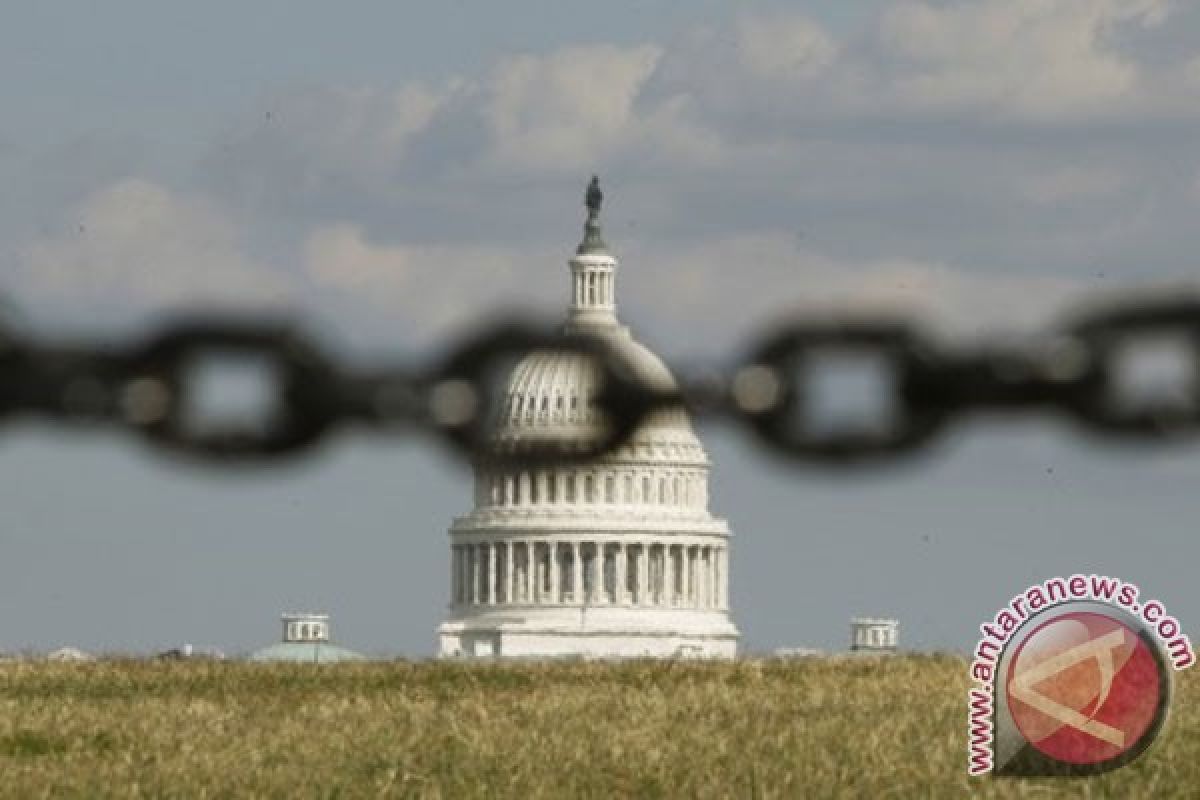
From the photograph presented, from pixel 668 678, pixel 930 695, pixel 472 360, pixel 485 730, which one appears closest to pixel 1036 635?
pixel 485 730

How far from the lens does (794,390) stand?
9.71ft

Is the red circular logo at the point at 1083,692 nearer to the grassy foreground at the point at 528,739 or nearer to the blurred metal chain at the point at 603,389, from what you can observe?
the grassy foreground at the point at 528,739

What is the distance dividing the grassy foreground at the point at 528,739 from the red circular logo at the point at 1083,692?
40 cm

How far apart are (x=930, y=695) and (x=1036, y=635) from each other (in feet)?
38.6

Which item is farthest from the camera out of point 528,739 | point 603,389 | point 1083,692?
point 528,739

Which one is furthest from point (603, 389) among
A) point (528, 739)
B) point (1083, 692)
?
point (528, 739)

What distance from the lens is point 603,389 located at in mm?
2967

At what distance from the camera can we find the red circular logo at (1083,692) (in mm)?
25500

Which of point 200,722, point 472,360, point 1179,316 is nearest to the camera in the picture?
point 1179,316

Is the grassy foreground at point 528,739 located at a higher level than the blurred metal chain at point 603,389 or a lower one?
higher

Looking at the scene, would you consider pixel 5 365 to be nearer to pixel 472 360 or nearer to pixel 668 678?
pixel 472 360

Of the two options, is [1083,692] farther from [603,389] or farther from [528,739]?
[603,389]

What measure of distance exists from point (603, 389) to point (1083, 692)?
25244 mm

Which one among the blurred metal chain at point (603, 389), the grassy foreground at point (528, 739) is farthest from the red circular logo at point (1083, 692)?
the blurred metal chain at point (603, 389)
